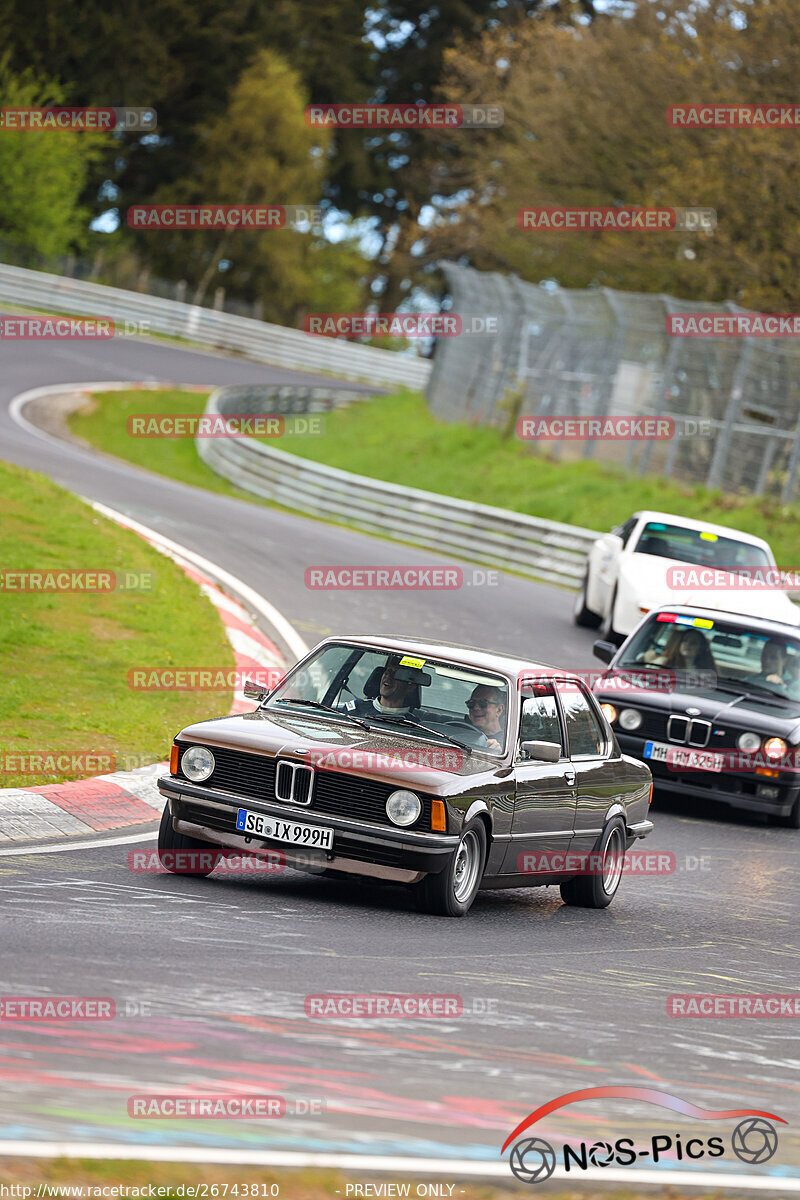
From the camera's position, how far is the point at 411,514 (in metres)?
26.9

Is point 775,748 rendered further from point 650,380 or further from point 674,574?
point 650,380

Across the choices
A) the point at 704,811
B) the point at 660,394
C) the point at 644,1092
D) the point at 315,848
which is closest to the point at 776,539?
the point at 660,394

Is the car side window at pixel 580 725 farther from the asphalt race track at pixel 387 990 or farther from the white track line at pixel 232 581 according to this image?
the white track line at pixel 232 581

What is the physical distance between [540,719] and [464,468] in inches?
951

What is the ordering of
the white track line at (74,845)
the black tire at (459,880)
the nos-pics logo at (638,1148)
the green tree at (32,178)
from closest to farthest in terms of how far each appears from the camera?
the nos-pics logo at (638,1148)
the black tire at (459,880)
the white track line at (74,845)
the green tree at (32,178)

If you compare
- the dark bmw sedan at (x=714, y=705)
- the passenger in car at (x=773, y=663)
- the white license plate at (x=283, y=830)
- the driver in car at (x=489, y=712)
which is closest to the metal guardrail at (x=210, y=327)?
the dark bmw sedan at (x=714, y=705)

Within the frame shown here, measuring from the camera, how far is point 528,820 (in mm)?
8656

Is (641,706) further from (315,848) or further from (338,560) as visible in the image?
(338,560)

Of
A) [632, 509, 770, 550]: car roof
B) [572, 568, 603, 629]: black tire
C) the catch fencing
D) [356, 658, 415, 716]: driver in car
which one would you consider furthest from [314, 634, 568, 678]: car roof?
the catch fencing

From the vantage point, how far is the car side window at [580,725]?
940 cm

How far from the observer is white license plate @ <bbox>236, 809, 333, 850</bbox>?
25.4 ft

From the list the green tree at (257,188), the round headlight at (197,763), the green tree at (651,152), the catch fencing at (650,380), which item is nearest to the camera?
the round headlight at (197,763)

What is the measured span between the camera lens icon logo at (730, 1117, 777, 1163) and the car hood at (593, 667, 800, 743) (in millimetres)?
7378

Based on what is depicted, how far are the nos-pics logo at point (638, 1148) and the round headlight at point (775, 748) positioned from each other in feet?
23.5
